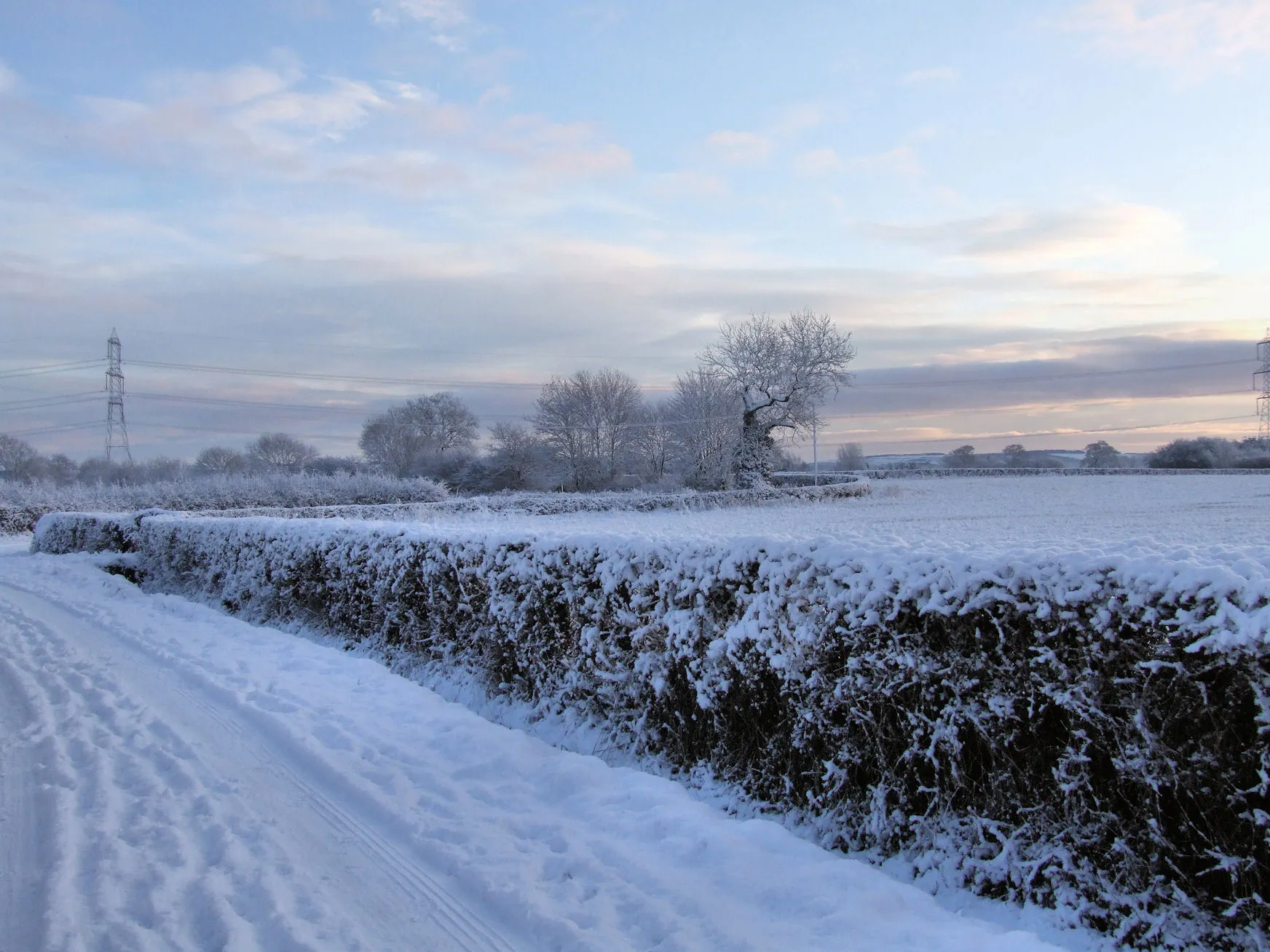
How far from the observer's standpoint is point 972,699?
3.70 m

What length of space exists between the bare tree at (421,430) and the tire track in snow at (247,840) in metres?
71.6

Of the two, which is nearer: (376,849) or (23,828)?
(376,849)

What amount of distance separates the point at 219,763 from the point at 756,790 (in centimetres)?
355

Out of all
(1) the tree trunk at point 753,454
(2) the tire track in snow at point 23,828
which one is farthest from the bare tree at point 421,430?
(2) the tire track in snow at point 23,828

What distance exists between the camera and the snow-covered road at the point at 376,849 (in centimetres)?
336

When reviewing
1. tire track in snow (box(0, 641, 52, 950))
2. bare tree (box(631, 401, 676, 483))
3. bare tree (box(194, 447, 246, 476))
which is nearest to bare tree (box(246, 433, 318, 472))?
bare tree (box(194, 447, 246, 476))

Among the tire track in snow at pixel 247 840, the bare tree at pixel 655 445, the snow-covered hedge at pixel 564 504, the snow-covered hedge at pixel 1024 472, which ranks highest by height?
the bare tree at pixel 655 445

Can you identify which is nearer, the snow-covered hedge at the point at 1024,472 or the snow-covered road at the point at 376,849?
the snow-covered road at the point at 376,849

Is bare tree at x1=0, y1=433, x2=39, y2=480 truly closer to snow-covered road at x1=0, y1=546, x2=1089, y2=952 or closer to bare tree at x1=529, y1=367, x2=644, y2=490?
bare tree at x1=529, y1=367, x2=644, y2=490

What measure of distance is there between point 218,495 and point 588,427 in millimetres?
31553

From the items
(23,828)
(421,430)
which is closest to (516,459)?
(421,430)

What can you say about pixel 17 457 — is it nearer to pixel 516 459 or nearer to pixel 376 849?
pixel 516 459

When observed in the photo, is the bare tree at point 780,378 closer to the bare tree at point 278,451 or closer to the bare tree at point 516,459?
the bare tree at point 516,459

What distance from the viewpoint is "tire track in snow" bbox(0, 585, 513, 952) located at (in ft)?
11.2
